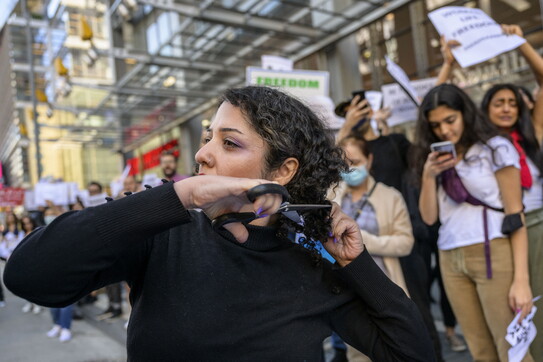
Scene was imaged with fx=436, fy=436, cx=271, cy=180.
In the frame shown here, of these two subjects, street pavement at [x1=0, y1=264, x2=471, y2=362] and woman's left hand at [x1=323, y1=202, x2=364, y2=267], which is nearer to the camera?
woman's left hand at [x1=323, y1=202, x2=364, y2=267]

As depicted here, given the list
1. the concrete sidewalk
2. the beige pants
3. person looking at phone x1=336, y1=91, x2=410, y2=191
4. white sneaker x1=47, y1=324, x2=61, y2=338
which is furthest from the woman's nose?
white sneaker x1=47, y1=324, x2=61, y2=338

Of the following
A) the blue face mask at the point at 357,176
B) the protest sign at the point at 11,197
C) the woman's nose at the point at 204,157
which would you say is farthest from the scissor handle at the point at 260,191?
the protest sign at the point at 11,197

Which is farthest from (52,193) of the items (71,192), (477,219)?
(477,219)

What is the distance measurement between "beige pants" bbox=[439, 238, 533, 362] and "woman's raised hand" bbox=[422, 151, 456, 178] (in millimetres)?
430

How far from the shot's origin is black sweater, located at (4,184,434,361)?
3.02 feet

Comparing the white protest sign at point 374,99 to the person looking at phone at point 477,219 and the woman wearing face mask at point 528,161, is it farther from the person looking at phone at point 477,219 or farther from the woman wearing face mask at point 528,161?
the person looking at phone at point 477,219

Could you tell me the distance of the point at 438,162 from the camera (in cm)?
231

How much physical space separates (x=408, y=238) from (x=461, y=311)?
60 cm

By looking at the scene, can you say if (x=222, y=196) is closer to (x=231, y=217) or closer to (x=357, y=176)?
(x=231, y=217)

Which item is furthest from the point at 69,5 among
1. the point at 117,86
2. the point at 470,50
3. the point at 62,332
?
the point at 470,50

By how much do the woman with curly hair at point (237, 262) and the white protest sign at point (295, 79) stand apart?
9.05ft

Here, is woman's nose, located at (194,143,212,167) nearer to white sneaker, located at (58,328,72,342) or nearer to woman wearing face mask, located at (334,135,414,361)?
woman wearing face mask, located at (334,135,414,361)

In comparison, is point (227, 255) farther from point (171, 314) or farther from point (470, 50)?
point (470, 50)

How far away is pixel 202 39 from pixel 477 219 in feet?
29.3
